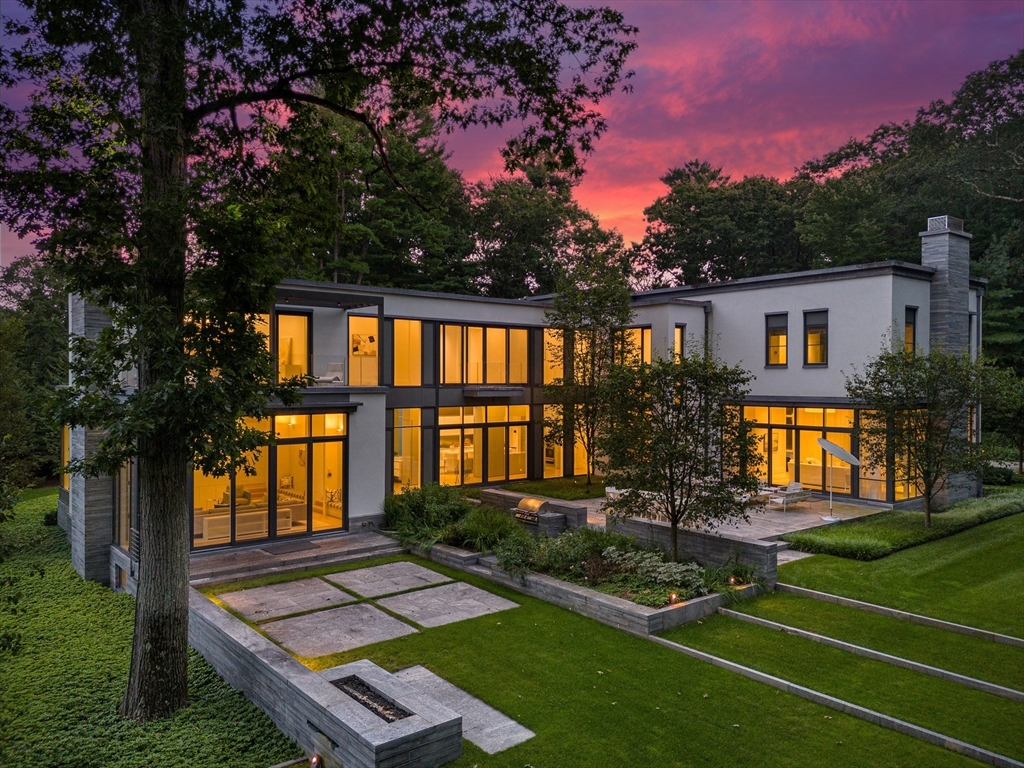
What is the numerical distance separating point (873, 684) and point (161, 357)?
846cm

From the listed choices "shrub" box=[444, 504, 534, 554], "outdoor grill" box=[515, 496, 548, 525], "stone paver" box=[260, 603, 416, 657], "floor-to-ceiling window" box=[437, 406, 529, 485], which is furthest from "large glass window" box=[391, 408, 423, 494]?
"stone paver" box=[260, 603, 416, 657]

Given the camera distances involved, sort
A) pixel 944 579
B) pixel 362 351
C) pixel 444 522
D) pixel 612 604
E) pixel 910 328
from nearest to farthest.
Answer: pixel 612 604
pixel 944 579
pixel 444 522
pixel 362 351
pixel 910 328

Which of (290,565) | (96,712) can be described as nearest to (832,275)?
(290,565)

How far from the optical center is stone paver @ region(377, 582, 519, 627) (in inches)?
395

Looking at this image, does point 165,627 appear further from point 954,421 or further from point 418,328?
point 954,421

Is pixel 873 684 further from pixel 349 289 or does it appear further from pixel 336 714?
pixel 349 289

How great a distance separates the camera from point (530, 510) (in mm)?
15289

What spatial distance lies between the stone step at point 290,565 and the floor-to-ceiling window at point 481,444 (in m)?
5.71

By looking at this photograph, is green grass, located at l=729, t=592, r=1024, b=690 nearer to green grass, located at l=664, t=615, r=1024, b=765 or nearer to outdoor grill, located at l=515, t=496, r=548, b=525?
green grass, located at l=664, t=615, r=1024, b=765

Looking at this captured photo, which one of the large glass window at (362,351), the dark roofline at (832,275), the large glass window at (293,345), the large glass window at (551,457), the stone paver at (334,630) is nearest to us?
the stone paver at (334,630)

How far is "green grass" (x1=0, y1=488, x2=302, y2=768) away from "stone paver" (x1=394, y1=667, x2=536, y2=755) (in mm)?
1629

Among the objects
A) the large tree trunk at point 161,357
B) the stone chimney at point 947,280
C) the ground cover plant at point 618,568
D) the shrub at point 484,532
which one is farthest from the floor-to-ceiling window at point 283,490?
the stone chimney at point 947,280

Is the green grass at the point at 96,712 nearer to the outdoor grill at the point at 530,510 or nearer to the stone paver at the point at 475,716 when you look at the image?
the stone paver at the point at 475,716

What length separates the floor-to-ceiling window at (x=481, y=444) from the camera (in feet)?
64.2
